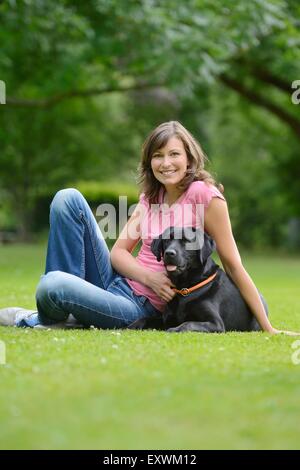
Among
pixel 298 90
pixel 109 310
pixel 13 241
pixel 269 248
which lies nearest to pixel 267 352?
pixel 109 310

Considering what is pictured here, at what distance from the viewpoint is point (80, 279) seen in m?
6.57

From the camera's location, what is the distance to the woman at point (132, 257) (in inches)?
257

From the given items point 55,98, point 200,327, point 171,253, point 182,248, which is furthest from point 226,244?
point 55,98

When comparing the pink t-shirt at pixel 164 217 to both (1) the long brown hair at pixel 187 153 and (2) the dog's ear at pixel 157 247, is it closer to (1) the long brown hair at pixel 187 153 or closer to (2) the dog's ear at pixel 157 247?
(1) the long brown hair at pixel 187 153

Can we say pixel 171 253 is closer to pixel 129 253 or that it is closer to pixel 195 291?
pixel 195 291

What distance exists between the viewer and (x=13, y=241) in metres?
36.5

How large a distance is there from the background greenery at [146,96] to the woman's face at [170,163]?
9.69 meters

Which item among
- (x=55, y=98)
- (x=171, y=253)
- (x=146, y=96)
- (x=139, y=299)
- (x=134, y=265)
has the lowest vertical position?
(x=139, y=299)

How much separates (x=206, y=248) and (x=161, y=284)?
443 mm

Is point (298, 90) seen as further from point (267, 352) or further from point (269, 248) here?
point (267, 352)

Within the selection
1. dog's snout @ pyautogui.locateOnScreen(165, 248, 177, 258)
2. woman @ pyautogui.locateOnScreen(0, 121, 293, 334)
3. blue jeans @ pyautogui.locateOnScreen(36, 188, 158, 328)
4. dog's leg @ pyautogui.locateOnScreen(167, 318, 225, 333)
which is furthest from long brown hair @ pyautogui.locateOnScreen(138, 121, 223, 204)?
dog's leg @ pyautogui.locateOnScreen(167, 318, 225, 333)

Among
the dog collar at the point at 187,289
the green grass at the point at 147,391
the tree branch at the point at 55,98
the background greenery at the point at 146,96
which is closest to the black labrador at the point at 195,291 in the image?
the dog collar at the point at 187,289

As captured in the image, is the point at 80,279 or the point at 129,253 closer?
the point at 80,279
